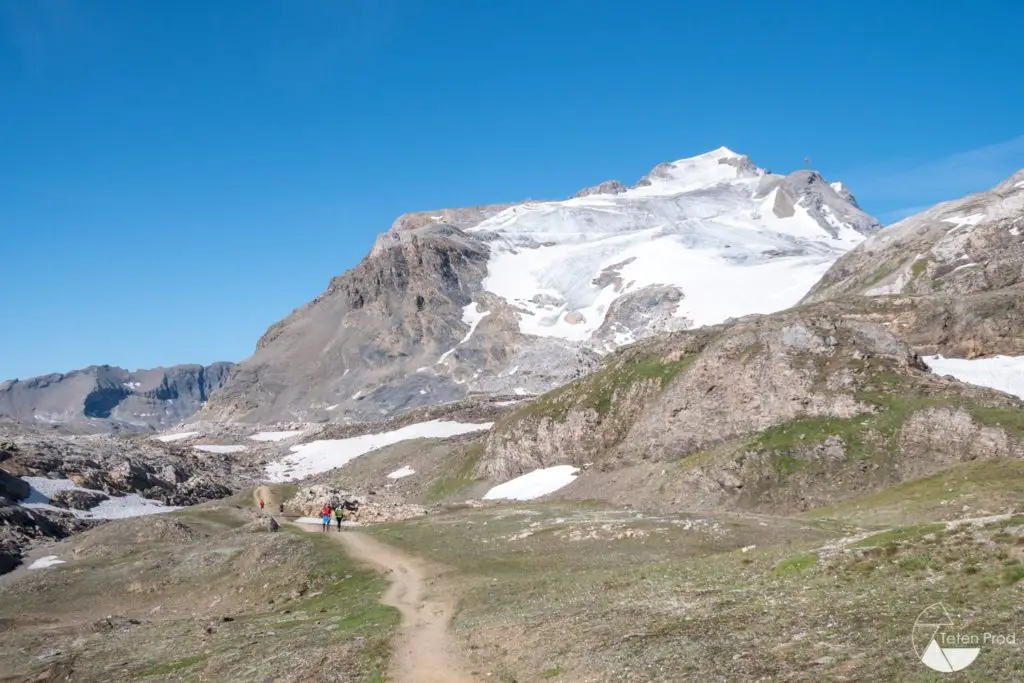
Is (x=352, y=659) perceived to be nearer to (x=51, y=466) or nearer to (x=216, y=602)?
(x=216, y=602)

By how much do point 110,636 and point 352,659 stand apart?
69.8ft

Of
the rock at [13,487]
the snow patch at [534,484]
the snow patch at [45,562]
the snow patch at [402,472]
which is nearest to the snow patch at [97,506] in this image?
the rock at [13,487]

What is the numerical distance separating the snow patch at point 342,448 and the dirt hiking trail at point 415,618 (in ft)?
338

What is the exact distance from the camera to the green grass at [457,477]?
3989 inches

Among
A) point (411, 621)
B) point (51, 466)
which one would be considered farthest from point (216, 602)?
point (51, 466)

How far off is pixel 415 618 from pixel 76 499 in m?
86.7

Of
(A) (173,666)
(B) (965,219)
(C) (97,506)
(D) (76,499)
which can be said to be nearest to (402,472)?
(C) (97,506)

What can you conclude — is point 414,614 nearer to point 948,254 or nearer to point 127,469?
point 127,469

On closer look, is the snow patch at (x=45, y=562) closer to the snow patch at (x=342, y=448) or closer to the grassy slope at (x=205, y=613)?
the grassy slope at (x=205, y=613)

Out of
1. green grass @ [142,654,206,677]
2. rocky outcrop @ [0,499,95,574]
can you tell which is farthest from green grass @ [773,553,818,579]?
rocky outcrop @ [0,499,95,574]

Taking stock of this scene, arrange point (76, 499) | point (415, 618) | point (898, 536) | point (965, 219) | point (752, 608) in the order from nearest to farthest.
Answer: point (752, 608) → point (898, 536) → point (415, 618) → point (76, 499) → point (965, 219)

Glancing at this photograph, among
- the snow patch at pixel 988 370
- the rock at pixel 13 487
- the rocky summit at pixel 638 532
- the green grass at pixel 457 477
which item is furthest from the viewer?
the green grass at pixel 457 477

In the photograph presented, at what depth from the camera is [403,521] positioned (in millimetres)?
75812

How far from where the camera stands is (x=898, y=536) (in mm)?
30156
